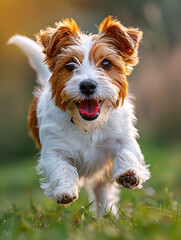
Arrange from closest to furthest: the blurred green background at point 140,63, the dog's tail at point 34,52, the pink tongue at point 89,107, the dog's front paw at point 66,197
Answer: the dog's front paw at point 66,197 < the pink tongue at point 89,107 < the dog's tail at point 34,52 < the blurred green background at point 140,63

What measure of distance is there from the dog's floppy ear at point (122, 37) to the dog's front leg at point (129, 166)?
0.85m

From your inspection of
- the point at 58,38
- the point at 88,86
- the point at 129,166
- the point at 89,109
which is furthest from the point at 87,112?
the point at 58,38

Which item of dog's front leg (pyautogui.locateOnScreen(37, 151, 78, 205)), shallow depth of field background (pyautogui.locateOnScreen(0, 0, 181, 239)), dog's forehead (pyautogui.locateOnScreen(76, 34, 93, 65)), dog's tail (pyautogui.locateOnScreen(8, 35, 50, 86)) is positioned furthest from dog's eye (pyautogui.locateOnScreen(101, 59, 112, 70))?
shallow depth of field background (pyautogui.locateOnScreen(0, 0, 181, 239))

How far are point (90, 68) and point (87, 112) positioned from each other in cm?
43

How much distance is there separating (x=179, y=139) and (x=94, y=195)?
8.82 meters

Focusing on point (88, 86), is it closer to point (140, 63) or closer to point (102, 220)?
point (102, 220)

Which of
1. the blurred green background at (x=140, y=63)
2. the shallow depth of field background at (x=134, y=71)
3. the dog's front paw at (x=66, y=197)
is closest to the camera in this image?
the dog's front paw at (x=66, y=197)

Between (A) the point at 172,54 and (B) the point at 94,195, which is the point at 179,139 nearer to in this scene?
(A) the point at 172,54

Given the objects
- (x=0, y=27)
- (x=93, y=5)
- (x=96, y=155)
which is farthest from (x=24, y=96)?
(x=96, y=155)

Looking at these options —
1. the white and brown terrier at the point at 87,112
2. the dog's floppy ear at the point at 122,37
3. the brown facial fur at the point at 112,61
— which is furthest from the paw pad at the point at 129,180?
the dog's floppy ear at the point at 122,37

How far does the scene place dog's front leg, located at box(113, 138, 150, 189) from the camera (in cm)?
410

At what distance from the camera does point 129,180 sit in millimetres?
4086

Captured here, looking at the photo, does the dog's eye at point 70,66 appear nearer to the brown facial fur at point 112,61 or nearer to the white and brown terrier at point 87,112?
the white and brown terrier at point 87,112

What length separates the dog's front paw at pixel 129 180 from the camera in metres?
4.09
